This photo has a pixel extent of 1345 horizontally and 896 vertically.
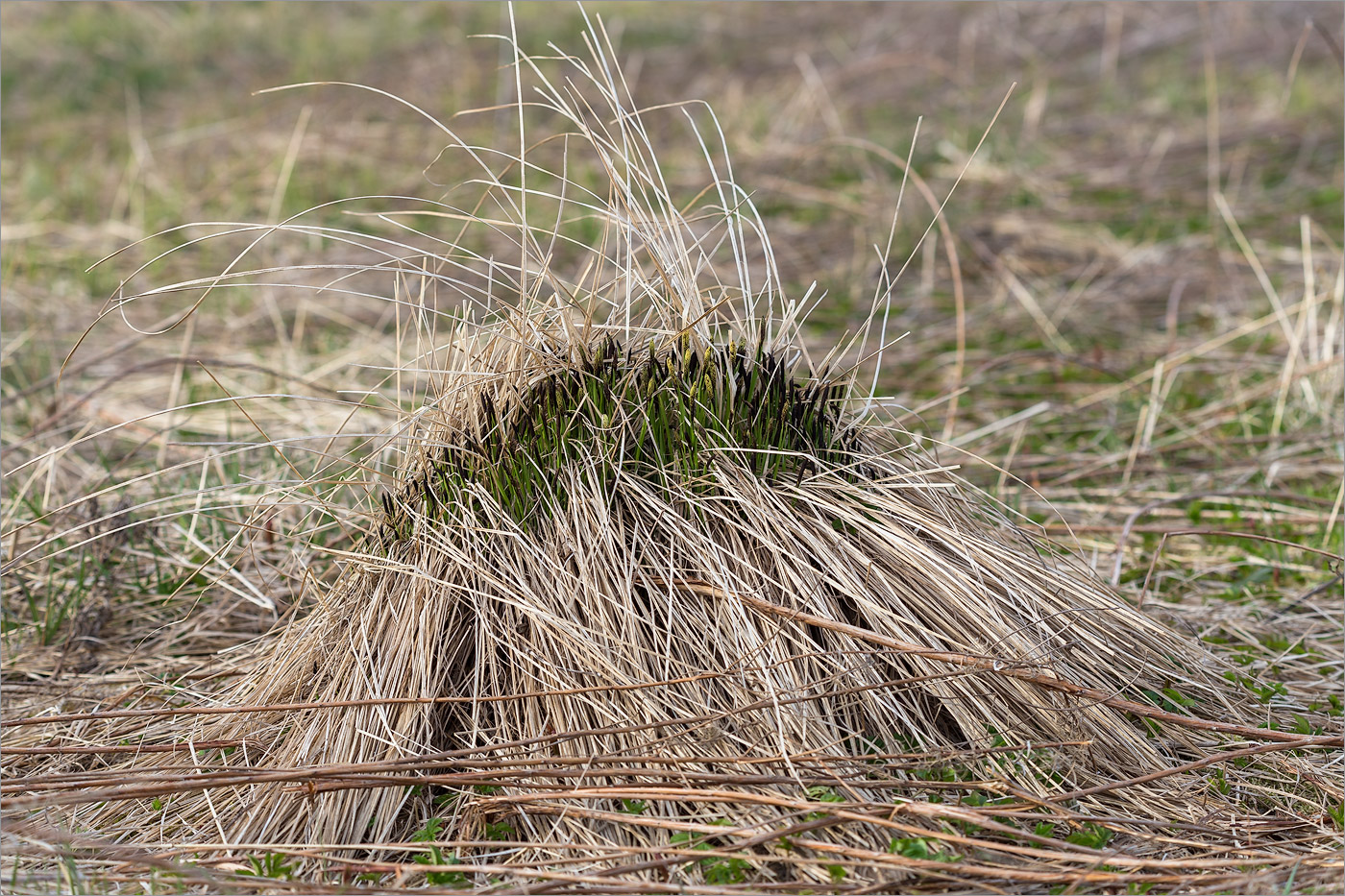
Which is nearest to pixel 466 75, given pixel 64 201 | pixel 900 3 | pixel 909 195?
pixel 64 201

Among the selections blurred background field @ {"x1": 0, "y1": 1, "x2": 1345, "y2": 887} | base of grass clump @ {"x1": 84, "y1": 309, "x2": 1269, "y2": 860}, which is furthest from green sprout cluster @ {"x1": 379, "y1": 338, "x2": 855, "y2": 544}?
blurred background field @ {"x1": 0, "y1": 1, "x2": 1345, "y2": 887}

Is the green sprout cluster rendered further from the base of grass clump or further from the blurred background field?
the blurred background field

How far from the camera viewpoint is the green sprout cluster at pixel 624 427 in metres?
1.92

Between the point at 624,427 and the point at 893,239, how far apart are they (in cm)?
383

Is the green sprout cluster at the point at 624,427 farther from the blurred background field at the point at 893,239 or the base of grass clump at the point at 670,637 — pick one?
the blurred background field at the point at 893,239

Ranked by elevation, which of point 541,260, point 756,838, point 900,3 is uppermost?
point 900,3

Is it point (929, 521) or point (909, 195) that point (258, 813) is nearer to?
point (929, 521)

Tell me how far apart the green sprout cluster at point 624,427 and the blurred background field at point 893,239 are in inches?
19.4

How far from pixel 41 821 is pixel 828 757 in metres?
1.21

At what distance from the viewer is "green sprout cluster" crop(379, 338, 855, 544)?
1917mm

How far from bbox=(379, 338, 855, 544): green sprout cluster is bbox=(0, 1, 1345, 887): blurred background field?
A: 0.49 metres

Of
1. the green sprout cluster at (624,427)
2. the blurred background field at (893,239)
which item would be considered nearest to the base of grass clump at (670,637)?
the green sprout cluster at (624,427)

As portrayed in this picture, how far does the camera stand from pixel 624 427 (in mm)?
1908

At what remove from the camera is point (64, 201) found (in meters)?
6.00
